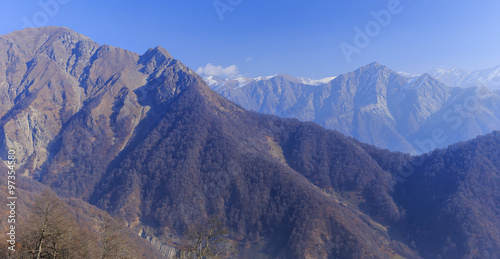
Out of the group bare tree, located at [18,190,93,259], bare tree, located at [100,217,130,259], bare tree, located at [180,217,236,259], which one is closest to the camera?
bare tree, located at [18,190,93,259]

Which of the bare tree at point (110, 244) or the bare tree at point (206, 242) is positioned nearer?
the bare tree at point (206, 242)

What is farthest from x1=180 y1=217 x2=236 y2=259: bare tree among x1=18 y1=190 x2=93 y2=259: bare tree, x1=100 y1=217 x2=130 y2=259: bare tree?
x1=18 y1=190 x2=93 y2=259: bare tree

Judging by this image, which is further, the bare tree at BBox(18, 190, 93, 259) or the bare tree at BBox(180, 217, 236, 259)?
the bare tree at BBox(180, 217, 236, 259)

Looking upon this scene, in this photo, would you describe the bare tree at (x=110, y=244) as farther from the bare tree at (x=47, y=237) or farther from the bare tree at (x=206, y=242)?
the bare tree at (x=206, y=242)

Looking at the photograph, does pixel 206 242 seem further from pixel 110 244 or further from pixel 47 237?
pixel 47 237

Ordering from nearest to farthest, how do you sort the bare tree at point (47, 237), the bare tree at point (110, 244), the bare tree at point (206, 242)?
the bare tree at point (47, 237) → the bare tree at point (206, 242) → the bare tree at point (110, 244)

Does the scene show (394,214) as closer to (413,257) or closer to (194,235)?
(413,257)

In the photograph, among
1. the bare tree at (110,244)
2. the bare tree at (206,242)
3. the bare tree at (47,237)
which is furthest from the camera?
the bare tree at (110,244)

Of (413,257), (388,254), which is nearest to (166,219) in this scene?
(388,254)

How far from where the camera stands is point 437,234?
162m

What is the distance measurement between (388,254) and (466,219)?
52284mm

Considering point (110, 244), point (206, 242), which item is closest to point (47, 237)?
point (110, 244)

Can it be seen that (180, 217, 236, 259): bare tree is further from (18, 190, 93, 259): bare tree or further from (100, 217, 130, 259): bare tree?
(18, 190, 93, 259): bare tree

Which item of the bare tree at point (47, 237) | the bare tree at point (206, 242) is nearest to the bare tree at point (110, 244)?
the bare tree at point (47, 237)
